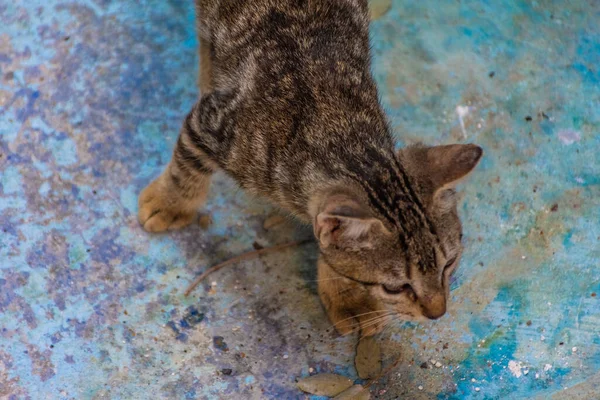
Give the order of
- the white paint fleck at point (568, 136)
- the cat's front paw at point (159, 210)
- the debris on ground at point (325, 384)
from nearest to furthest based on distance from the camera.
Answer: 1. the debris on ground at point (325, 384)
2. the cat's front paw at point (159, 210)
3. the white paint fleck at point (568, 136)

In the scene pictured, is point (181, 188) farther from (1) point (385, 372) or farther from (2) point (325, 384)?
(1) point (385, 372)

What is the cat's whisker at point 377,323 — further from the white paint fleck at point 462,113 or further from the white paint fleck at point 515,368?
the white paint fleck at point 462,113

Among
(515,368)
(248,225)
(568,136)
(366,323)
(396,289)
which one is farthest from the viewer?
(568,136)

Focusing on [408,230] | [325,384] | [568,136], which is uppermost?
[408,230]

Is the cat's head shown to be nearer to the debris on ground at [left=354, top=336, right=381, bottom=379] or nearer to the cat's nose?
the cat's nose

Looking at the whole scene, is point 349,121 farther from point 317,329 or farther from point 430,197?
point 317,329

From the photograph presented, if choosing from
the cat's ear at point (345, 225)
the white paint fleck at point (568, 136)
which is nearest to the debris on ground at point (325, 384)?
the cat's ear at point (345, 225)

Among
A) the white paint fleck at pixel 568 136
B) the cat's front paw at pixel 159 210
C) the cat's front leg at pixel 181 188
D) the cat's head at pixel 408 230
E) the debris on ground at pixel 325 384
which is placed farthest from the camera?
the white paint fleck at pixel 568 136

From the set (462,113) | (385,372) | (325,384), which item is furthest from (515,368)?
(462,113)
